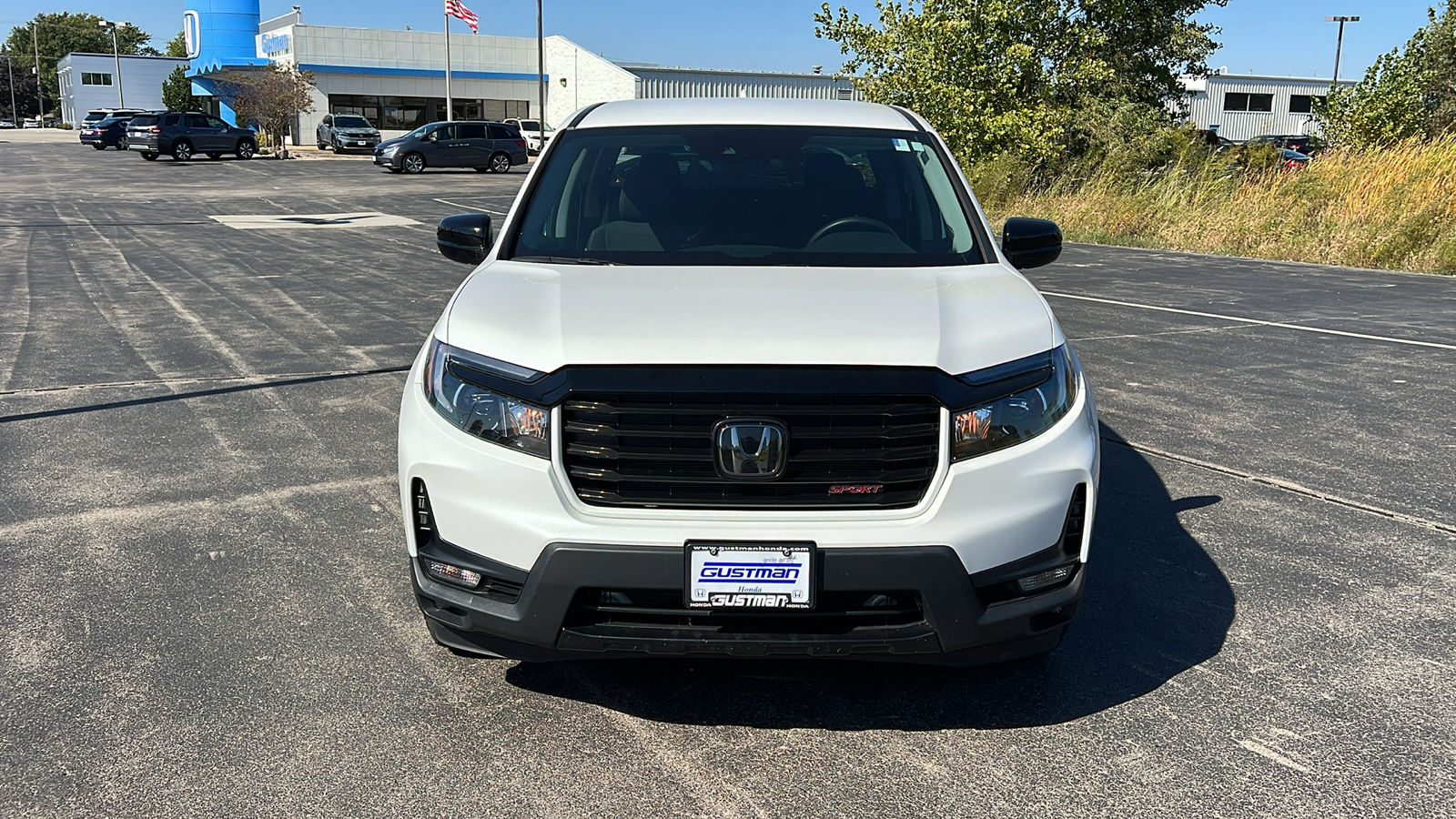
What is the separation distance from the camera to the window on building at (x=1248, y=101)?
75750mm

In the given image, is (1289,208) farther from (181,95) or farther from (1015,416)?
(181,95)

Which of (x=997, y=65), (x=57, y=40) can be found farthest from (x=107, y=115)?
(x=57, y=40)

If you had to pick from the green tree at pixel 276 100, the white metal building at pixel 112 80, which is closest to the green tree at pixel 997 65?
the green tree at pixel 276 100

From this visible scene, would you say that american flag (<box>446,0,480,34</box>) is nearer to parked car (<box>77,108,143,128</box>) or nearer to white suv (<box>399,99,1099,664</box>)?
parked car (<box>77,108,143,128</box>)

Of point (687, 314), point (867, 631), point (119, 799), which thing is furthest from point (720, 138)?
point (119, 799)

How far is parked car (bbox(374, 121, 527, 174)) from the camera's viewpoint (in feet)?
122

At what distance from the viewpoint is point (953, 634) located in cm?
291

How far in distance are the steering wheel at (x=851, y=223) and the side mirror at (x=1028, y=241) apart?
578 millimetres

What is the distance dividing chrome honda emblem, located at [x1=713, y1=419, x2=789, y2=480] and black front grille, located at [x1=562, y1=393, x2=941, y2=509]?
2 centimetres

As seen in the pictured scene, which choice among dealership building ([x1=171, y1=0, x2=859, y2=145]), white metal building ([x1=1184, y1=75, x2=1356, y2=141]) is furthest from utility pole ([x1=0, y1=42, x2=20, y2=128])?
white metal building ([x1=1184, y1=75, x2=1356, y2=141])

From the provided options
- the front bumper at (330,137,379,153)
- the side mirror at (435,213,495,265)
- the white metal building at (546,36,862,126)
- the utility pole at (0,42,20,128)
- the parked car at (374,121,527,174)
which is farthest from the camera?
the utility pole at (0,42,20,128)

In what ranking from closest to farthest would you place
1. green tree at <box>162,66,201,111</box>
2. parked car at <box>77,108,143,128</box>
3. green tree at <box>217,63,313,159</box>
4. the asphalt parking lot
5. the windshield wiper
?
the asphalt parking lot
the windshield wiper
green tree at <box>217,63,313,159</box>
parked car at <box>77,108,143,128</box>
green tree at <box>162,66,201,111</box>

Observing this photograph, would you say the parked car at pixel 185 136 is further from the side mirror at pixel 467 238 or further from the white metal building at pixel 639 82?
the side mirror at pixel 467 238

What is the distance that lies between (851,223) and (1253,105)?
82020 mm
